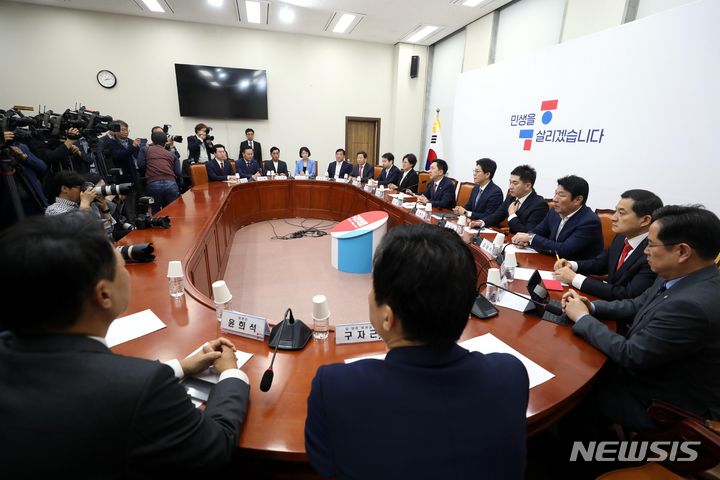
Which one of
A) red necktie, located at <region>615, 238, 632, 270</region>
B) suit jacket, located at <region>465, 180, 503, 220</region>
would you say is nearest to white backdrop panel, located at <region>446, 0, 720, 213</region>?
suit jacket, located at <region>465, 180, 503, 220</region>

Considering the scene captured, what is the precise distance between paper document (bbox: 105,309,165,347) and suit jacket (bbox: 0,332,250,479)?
25.4 inches

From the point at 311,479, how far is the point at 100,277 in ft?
2.41

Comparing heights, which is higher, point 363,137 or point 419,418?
point 363,137

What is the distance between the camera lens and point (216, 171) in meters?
5.59

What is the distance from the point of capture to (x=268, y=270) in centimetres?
379

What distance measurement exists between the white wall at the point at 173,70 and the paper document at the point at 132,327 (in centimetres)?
657

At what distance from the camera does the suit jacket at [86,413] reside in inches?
21.8

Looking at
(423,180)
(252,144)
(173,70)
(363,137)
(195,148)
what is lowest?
(423,180)

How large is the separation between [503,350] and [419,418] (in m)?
0.78

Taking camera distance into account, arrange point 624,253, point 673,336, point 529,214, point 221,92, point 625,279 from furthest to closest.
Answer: point 221,92 < point 529,214 < point 624,253 < point 625,279 < point 673,336

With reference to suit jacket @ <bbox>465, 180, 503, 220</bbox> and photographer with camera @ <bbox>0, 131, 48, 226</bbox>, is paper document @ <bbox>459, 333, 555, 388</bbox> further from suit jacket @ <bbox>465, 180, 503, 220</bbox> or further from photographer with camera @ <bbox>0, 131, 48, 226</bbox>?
photographer with camera @ <bbox>0, 131, 48, 226</bbox>

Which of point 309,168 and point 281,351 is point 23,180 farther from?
point 309,168

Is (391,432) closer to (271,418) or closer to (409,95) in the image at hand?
(271,418)

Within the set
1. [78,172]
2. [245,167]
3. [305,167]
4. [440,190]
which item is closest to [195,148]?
[245,167]
